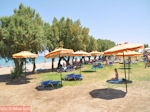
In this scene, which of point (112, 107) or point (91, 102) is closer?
point (112, 107)

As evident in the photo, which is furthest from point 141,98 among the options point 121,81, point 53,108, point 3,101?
point 3,101

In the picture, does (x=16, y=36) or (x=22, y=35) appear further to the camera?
(x=22, y=35)

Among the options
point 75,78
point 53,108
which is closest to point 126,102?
point 53,108

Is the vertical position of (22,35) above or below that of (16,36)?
above

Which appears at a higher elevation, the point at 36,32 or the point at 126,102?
the point at 36,32

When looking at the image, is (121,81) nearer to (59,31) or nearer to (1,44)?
(1,44)

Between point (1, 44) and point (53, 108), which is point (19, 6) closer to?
point (1, 44)

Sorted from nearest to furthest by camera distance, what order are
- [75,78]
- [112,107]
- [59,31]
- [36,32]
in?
[112,107] < [75,78] < [36,32] < [59,31]

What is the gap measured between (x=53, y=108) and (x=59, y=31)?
62.0 ft

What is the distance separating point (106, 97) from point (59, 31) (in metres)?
18.4

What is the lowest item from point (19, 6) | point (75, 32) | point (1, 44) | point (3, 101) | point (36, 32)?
point (3, 101)

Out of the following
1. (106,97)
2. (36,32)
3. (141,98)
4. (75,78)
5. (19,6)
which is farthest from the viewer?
(19,6)

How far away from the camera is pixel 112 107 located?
5.34 m

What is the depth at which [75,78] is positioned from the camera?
Result: 39.4 feet
